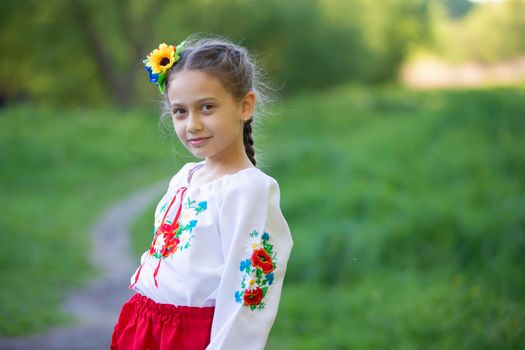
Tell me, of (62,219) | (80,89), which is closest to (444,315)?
(62,219)

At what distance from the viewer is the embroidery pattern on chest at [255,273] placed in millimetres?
1788

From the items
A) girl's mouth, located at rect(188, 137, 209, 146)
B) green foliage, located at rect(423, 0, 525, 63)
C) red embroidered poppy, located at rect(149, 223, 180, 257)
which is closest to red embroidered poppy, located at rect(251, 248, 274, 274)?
red embroidered poppy, located at rect(149, 223, 180, 257)

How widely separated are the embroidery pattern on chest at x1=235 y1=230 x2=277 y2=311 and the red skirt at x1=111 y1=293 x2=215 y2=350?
139 mm

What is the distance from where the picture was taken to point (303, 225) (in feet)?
21.5

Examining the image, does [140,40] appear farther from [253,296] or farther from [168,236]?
[253,296]

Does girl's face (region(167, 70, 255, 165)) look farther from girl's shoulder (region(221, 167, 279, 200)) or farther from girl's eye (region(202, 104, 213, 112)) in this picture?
girl's shoulder (region(221, 167, 279, 200))

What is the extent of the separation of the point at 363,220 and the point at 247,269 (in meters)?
4.63

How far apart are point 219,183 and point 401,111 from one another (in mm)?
13493

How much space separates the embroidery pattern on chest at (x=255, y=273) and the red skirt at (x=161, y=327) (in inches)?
5.5

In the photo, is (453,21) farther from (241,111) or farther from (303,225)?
(241,111)

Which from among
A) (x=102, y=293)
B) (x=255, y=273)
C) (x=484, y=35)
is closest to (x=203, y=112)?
(x=255, y=273)

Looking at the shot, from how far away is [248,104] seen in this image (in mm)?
2012

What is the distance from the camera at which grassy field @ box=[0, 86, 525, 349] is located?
14.2ft

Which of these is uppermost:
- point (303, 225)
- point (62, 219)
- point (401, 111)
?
point (401, 111)
